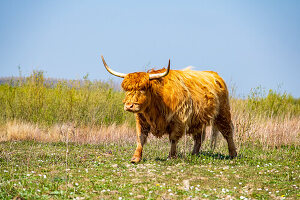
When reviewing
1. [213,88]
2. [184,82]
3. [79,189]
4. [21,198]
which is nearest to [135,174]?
[79,189]

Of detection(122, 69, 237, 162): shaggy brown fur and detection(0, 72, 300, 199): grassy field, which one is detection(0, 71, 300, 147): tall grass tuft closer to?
detection(0, 72, 300, 199): grassy field

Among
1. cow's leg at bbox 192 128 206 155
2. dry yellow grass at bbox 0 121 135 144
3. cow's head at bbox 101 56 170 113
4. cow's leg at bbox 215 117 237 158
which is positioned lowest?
dry yellow grass at bbox 0 121 135 144

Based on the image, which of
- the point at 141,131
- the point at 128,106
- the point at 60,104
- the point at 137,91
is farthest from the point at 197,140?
the point at 60,104

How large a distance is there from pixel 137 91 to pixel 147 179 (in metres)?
1.96

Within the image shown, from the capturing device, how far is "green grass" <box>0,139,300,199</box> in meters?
6.03

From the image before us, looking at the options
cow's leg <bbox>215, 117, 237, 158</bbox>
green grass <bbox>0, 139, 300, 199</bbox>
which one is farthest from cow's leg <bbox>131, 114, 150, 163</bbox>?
cow's leg <bbox>215, 117, 237, 158</bbox>

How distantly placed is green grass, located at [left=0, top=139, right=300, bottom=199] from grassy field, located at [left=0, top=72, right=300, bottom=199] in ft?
0.06

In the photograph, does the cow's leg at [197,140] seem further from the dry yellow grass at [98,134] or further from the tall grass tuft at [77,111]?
the tall grass tuft at [77,111]

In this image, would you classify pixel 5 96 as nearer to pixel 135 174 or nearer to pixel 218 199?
pixel 135 174

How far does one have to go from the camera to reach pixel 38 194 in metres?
5.80

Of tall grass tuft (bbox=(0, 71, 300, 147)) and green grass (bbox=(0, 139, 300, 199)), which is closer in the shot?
green grass (bbox=(0, 139, 300, 199))

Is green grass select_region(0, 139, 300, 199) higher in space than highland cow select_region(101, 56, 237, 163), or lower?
lower

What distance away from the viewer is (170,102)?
855 centimetres

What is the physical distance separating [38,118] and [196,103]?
31.1 feet
